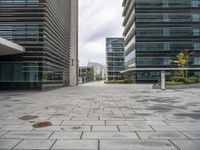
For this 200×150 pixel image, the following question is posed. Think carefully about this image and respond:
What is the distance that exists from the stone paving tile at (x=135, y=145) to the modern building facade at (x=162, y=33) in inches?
2454

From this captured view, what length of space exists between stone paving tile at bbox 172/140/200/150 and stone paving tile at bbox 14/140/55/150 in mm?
3312

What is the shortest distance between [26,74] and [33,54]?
281 cm

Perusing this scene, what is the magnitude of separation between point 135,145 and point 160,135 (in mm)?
1264

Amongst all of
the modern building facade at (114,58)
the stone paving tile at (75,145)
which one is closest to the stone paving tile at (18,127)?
the stone paving tile at (75,145)

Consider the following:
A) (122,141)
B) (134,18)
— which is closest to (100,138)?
(122,141)

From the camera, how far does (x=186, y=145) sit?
200 inches

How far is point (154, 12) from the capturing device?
227ft

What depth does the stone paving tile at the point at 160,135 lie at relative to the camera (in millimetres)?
5734

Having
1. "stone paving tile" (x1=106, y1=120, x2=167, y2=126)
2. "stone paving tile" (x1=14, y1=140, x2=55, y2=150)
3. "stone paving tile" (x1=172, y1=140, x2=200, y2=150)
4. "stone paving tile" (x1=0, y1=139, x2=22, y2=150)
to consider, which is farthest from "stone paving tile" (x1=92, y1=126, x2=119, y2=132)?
"stone paving tile" (x1=0, y1=139, x2=22, y2=150)

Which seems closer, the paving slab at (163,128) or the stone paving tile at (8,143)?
the stone paving tile at (8,143)

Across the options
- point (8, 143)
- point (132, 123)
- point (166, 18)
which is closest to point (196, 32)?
point (166, 18)

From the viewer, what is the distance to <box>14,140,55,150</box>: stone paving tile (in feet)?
16.2

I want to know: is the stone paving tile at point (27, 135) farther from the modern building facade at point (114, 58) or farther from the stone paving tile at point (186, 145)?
the modern building facade at point (114, 58)

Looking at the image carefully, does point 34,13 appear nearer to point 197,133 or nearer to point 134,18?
point 197,133
